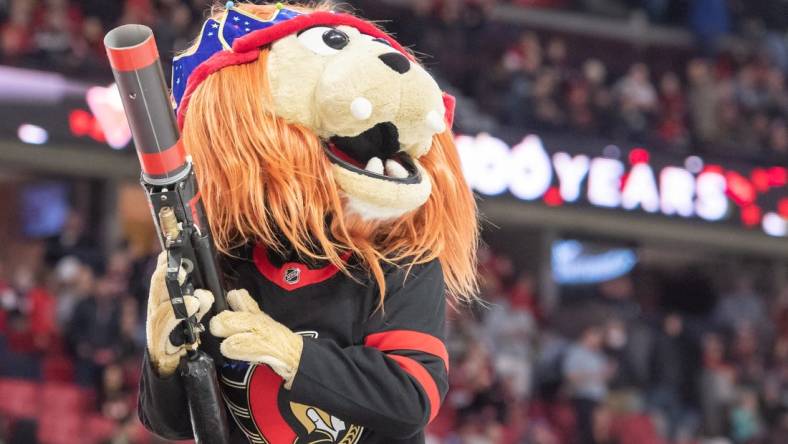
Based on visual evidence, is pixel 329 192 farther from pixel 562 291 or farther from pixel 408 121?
pixel 562 291

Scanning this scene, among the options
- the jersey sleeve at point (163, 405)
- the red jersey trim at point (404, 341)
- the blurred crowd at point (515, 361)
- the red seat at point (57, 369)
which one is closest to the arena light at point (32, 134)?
the blurred crowd at point (515, 361)

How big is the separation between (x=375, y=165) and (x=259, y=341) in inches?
13.5

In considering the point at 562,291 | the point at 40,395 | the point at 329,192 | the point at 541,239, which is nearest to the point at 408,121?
the point at 329,192

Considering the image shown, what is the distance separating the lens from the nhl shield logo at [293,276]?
80.6 inches

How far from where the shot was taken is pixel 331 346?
6.40ft

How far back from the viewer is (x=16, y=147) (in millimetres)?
8359

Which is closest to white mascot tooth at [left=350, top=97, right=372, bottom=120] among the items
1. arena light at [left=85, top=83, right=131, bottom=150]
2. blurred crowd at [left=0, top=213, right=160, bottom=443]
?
blurred crowd at [left=0, top=213, right=160, bottom=443]

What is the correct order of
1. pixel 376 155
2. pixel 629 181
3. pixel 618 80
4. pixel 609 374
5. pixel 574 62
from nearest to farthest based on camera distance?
pixel 376 155
pixel 609 374
pixel 629 181
pixel 618 80
pixel 574 62

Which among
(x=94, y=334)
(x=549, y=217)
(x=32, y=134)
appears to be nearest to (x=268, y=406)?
(x=94, y=334)

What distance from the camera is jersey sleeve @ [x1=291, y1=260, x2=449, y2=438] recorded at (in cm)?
192

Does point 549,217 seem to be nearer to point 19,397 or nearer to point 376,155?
point 19,397

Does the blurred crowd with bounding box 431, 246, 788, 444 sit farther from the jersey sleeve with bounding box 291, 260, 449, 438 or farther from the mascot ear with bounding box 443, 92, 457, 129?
the jersey sleeve with bounding box 291, 260, 449, 438

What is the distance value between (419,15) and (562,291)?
122 inches

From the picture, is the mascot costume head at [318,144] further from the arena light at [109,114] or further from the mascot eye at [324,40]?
the arena light at [109,114]
